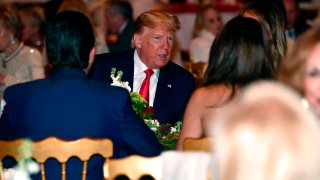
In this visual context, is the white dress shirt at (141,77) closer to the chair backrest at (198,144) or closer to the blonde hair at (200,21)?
the chair backrest at (198,144)

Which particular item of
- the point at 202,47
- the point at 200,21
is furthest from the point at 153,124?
the point at 200,21

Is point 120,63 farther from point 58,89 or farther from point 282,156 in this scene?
point 282,156

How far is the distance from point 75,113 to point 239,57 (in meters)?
0.84

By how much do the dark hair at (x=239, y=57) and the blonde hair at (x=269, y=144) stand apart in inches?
75.0

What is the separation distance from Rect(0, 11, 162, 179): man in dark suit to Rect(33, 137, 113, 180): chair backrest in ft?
0.80

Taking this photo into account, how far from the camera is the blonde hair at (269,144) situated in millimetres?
2252

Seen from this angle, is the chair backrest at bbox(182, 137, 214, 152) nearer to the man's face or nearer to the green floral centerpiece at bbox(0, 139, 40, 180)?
the green floral centerpiece at bbox(0, 139, 40, 180)

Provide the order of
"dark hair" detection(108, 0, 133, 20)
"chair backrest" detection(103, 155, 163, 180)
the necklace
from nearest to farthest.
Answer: "chair backrest" detection(103, 155, 163, 180), the necklace, "dark hair" detection(108, 0, 133, 20)

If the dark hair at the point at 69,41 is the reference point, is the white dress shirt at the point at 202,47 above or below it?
below

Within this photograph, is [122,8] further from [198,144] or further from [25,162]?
[198,144]

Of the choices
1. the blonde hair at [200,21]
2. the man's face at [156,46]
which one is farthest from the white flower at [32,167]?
the blonde hair at [200,21]

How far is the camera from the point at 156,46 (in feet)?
18.6

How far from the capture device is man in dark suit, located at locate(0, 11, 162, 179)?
4.15 metres

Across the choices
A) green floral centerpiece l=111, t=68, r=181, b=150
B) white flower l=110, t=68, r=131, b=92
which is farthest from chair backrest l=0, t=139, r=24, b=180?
white flower l=110, t=68, r=131, b=92
